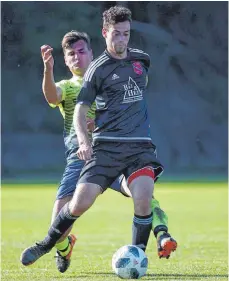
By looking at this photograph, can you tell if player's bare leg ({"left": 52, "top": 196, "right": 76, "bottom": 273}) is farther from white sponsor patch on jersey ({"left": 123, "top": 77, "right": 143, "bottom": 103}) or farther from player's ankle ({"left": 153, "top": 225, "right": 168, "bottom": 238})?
white sponsor patch on jersey ({"left": 123, "top": 77, "right": 143, "bottom": 103})

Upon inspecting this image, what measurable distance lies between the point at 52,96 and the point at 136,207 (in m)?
1.31

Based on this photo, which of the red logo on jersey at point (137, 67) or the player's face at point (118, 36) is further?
the red logo on jersey at point (137, 67)

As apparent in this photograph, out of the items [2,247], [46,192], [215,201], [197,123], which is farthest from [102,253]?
[197,123]

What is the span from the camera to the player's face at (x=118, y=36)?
7137 millimetres

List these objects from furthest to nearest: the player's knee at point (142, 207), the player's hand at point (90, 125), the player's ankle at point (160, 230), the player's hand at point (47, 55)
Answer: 1. the player's hand at point (90, 125)
2. the player's hand at point (47, 55)
3. the player's ankle at point (160, 230)
4. the player's knee at point (142, 207)

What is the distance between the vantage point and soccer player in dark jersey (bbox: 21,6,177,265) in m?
7.13

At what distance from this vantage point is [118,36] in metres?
7.16

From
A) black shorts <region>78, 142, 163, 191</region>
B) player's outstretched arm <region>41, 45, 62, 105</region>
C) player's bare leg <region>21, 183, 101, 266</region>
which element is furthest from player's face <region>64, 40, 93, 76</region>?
player's bare leg <region>21, 183, 101, 266</region>

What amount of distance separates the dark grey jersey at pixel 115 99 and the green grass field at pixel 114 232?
3.52ft

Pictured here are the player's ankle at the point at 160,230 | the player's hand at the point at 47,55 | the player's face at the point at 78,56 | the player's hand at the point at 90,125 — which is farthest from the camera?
the player's face at the point at 78,56

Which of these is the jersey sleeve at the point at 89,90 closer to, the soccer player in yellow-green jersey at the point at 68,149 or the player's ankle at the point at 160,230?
the soccer player in yellow-green jersey at the point at 68,149

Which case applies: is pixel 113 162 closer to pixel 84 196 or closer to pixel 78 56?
pixel 84 196

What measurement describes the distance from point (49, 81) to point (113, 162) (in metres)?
0.97

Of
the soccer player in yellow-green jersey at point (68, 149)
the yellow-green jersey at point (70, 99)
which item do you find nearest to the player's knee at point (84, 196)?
the soccer player in yellow-green jersey at point (68, 149)
